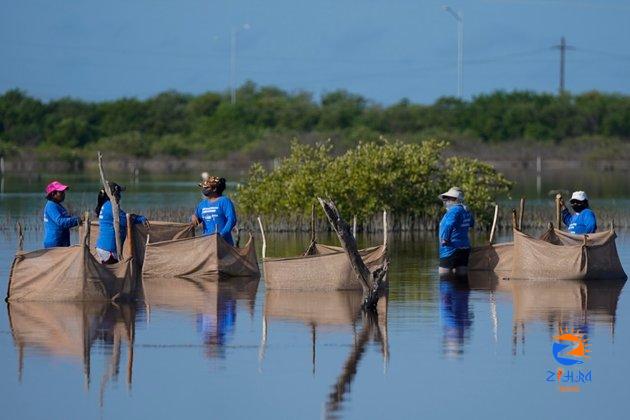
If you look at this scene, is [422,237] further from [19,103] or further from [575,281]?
[19,103]

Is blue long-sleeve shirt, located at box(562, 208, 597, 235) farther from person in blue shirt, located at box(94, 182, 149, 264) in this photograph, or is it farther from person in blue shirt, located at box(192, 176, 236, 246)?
person in blue shirt, located at box(94, 182, 149, 264)

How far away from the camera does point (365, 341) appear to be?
16234mm

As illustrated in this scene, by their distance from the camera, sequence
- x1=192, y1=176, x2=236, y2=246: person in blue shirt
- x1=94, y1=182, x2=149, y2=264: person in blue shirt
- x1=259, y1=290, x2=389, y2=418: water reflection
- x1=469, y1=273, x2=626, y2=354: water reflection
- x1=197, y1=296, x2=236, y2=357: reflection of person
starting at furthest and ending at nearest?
x1=192, y1=176, x2=236, y2=246: person in blue shirt, x1=94, y1=182, x2=149, y2=264: person in blue shirt, x1=469, y1=273, x2=626, y2=354: water reflection, x1=197, y1=296, x2=236, y2=357: reflection of person, x1=259, y1=290, x2=389, y2=418: water reflection

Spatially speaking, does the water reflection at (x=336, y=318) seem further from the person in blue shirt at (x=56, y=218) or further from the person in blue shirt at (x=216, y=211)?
the person in blue shirt at (x=56, y=218)

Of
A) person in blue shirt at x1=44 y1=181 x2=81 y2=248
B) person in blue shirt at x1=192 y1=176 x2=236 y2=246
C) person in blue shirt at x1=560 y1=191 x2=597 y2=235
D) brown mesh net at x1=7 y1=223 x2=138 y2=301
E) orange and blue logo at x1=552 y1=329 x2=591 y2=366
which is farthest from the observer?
person in blue shirt at x1=560 y1=191 x2=597 y2=235

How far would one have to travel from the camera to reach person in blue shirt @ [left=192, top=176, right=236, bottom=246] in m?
21.8

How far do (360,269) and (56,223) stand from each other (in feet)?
13.1

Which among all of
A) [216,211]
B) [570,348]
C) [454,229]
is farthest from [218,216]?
[570,348]

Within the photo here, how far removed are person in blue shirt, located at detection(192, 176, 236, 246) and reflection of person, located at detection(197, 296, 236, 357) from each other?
7.30 feet

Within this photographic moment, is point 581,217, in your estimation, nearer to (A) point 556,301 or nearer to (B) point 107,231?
(A) point 556,301

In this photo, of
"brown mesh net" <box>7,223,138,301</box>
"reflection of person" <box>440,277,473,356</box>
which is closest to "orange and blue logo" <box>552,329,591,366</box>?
"reflection of person" <box>440,277,473,356</box>

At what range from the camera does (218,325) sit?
1750 centimetres

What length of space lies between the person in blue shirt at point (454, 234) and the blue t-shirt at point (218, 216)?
3067 millimetres

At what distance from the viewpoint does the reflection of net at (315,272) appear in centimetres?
2048
